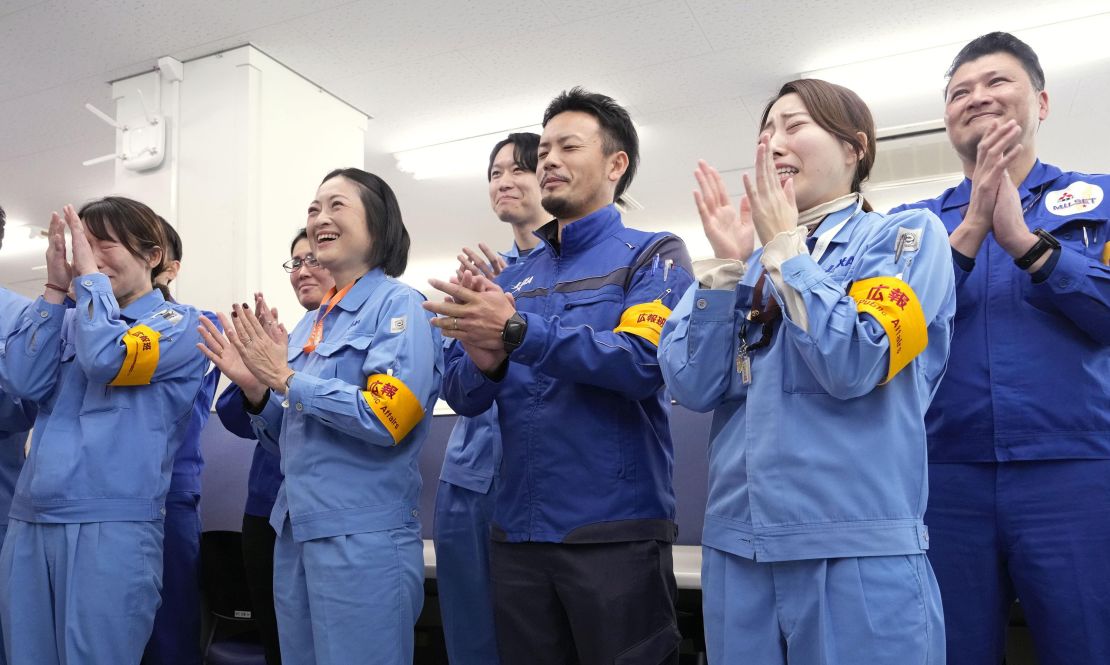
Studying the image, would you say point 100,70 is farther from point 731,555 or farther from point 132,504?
point 731,555

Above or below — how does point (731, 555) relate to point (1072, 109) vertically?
below

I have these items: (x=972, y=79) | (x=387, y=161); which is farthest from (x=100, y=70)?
(x=972, y=79)

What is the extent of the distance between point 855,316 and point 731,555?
1.35 ft

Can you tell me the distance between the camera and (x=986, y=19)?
13.0 feet

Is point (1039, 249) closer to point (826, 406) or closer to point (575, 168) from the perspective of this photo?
point (826, 406)

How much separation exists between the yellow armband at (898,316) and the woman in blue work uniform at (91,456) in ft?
5.83

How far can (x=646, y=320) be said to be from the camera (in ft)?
5.60

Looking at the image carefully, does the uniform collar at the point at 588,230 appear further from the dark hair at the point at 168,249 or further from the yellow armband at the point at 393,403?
the dark hair at the point at 168,249

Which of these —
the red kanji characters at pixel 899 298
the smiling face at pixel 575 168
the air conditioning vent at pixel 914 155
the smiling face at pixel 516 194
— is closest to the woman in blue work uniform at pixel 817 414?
the red kanji characters at pixel 899 298

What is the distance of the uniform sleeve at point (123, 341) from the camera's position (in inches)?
82.8

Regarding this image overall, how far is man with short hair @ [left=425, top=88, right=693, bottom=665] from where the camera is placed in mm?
1587

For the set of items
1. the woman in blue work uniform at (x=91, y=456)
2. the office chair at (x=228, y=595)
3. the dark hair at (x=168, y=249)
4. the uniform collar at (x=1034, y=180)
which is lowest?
the office chair at (x=228, y=595)

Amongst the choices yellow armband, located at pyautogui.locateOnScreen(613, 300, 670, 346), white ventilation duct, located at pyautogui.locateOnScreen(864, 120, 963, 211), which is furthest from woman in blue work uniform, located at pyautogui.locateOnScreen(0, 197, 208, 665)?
white ventilation duct, located at pyautogui.locateOnScreen(864, 120, 963, 211)

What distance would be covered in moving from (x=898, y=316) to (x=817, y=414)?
0.60 feet
